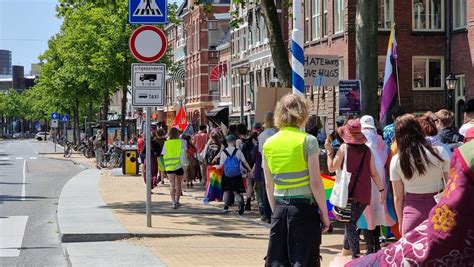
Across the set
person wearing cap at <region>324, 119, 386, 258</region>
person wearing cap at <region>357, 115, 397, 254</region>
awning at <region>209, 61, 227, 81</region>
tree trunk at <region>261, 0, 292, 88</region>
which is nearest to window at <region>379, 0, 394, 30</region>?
tree trunk at <region>261, 0, 292, 88</region>

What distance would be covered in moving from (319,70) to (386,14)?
21.8 meters

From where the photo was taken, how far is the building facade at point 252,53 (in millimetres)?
47059

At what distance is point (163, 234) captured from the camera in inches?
478

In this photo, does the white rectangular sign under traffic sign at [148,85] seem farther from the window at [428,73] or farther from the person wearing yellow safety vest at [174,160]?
the window at [428,73]

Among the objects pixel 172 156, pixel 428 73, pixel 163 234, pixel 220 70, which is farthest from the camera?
pixel 220 70

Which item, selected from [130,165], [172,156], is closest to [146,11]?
[172,156]

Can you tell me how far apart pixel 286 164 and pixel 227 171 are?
897cm

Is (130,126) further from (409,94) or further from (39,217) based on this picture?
(39,217)

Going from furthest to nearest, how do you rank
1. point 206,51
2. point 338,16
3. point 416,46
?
point 206,51 → point 338,16 → point 416,46

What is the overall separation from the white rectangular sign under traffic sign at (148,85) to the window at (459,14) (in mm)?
24035

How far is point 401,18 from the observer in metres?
35.3

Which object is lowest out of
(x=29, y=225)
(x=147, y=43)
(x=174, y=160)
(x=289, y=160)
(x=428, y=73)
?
(x=29, y=225)

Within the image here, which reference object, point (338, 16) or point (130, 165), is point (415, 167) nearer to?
point (130, 165)

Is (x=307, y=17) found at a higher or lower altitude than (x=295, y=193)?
higher
